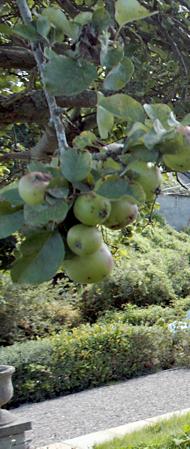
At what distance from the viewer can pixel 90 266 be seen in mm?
940

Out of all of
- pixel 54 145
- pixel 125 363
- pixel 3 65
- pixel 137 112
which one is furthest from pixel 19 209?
pixel 125 363

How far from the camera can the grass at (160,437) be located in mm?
4270

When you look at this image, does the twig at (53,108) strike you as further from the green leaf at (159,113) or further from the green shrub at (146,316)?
the green shrub at (146,316)

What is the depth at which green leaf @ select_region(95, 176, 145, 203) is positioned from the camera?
0.85m

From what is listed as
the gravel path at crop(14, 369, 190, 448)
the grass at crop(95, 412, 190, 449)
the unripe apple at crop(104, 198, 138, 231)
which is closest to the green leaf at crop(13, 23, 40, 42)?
the unripe apple at crop(104, 198, 138, 231)

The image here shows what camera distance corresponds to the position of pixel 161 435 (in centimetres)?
497

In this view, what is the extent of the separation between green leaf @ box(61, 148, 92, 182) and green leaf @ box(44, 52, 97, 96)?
15cm

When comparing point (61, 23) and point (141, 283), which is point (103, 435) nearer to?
point (61, 23)

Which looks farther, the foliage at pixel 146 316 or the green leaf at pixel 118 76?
the foliage at pixel 146 316

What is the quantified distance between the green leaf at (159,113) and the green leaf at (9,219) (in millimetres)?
206

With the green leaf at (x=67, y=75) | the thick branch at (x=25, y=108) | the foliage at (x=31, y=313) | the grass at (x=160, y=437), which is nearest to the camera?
the green leaf at (x=67, y=75)

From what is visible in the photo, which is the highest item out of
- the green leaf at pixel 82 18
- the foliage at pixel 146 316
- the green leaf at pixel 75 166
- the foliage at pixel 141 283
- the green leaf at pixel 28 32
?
the green leaf at pixel 82 18

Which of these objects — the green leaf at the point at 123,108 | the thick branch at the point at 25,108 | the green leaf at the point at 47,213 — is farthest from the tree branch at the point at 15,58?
the green leaf at the point at 47,213

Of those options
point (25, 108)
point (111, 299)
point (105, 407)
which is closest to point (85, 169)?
point (25, 108)
